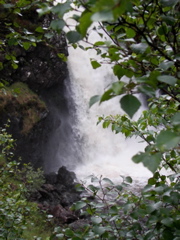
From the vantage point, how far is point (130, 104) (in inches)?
26.9

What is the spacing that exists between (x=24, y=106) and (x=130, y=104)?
476 inches

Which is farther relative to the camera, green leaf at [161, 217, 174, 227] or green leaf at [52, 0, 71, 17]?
green leaf at [161, 217, 174, 227]

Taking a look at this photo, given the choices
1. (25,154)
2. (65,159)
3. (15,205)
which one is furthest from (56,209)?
(65,159)

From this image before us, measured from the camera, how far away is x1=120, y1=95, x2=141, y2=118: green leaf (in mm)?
677

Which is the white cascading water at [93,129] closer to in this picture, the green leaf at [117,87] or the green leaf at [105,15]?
the green leaf at [117,87]

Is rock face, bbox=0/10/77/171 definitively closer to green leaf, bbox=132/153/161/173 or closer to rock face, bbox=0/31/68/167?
rock face, bbox=0/31/68/167

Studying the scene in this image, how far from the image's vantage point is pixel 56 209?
798cm

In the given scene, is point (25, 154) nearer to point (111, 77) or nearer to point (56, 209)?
point (56, 209)

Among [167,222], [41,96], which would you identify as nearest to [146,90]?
[167,222]

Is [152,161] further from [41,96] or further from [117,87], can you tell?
[41,96]

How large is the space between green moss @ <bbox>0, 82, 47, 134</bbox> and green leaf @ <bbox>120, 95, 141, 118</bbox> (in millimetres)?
11269

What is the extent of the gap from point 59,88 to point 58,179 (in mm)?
6530

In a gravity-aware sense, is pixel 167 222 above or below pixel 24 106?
below

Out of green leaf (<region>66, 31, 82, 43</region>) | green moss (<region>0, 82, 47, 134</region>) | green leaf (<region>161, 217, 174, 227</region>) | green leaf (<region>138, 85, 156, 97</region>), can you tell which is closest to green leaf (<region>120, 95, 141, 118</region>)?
green leaf (<region>138, 85, 156, 97</region>)
